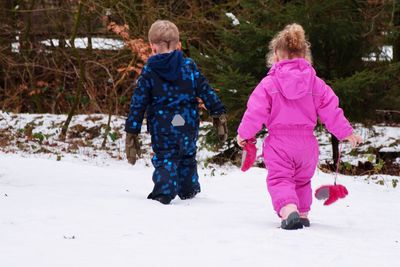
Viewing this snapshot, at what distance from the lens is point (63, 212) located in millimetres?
4988

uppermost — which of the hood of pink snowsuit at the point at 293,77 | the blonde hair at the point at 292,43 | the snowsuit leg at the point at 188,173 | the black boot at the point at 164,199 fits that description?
the blonde hair at the point at 292,43

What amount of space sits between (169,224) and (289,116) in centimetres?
119

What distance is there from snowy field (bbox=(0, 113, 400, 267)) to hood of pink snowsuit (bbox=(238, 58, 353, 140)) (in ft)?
2.43

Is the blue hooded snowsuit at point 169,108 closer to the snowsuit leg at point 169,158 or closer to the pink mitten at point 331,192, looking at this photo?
the snowsuit leg at point 169,158

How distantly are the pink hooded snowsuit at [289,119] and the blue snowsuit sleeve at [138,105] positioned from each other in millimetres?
1172

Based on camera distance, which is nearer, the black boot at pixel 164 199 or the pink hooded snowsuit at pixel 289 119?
the pink hooded snowsuit at pixel 289 119

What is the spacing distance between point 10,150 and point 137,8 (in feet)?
13.3

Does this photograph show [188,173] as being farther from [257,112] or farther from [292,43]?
[292,43]

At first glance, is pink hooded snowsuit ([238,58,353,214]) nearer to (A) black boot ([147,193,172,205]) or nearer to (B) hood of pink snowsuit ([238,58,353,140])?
(B) hood of pink snowsuit ([238,58,353,140])

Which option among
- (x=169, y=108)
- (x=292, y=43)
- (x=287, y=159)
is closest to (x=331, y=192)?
(x=287, y=159)

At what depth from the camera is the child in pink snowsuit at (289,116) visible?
4980mm

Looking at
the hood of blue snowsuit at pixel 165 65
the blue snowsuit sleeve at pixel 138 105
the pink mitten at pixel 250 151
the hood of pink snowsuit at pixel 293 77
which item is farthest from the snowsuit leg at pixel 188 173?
the hood of pink snowsuit at pixel 293 77

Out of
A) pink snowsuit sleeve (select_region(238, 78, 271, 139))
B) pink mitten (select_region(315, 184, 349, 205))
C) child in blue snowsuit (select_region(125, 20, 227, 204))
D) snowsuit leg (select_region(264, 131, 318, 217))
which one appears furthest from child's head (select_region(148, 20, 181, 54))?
pink mitten (select_region(315, 184, 349, 205))

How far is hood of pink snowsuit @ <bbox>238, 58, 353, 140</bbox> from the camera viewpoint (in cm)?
498
